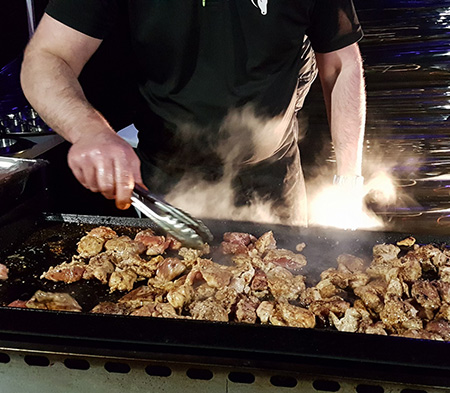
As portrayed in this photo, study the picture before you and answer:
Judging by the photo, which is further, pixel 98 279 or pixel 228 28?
pixel 228 28

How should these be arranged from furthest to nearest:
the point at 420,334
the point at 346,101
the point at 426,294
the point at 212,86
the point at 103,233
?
the point at 346,101
the point at 212,86
the point at 103,233
the point at 426,294
the point at 420,334

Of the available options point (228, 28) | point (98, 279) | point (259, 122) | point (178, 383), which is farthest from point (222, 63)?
point (178, 383)

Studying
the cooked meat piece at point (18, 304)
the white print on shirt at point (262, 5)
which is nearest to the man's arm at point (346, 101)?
the white print on shirt at point (262, 5)

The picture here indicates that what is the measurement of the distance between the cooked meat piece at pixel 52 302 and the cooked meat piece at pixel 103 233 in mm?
566

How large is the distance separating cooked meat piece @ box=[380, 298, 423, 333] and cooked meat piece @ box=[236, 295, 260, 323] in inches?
20.3

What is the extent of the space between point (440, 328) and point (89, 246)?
64.2 inches

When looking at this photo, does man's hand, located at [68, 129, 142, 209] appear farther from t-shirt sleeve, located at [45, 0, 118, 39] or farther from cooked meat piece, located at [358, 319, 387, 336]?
cooked meat piece, located at [358, 319, 387, 336]

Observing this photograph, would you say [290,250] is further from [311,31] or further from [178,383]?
[311,31]

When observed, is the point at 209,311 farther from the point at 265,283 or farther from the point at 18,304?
Result: the point at 18,304

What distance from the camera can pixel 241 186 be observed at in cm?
304

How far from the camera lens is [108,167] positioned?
1.77 m

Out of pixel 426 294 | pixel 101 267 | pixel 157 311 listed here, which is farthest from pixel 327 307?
pixel 101 267

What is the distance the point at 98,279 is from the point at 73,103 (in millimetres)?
849

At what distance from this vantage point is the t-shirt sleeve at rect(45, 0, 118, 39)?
7.61 feet
